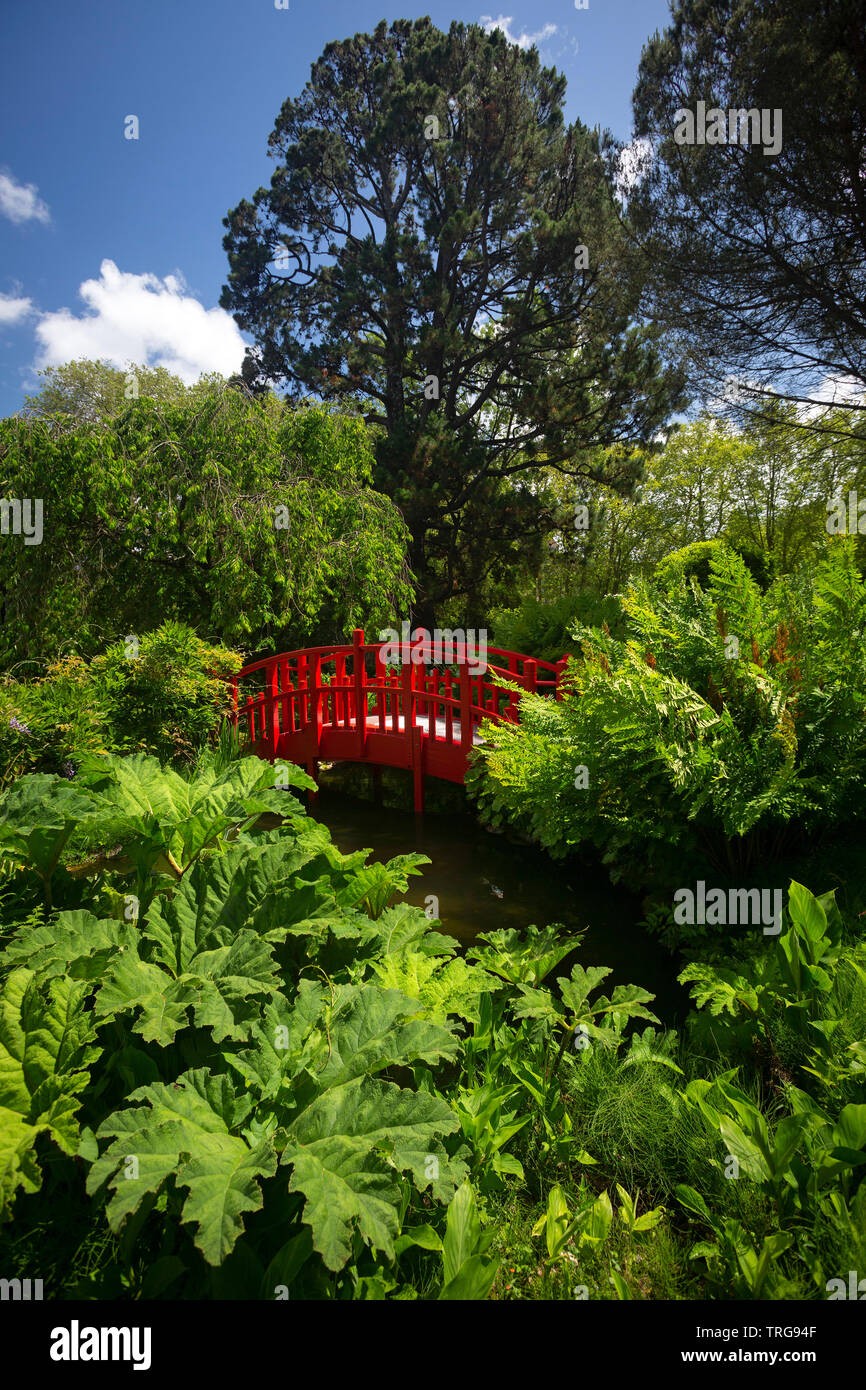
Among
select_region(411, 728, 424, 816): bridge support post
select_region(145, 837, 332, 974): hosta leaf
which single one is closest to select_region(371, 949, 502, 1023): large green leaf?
select_region(145, 837, 332, 974): hosta leaf

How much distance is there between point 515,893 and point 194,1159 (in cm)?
399

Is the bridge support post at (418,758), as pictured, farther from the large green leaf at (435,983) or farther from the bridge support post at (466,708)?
the large green leaf at (435,983)

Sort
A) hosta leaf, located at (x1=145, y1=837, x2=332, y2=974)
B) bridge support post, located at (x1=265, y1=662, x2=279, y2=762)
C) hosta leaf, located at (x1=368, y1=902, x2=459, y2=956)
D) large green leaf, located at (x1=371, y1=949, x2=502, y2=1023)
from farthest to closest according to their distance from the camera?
bridge support post, located at (x1=265, y1=662, x2=279, y2=762)
hosta leaf, located at (x1=368, y1=902, x2=459, y2=956)
large green leaf, located at (x1=371, y1=949, x2=502, y2=1023)
hosta leaf, located at (x1=145, y1=837, x2=332, y2=974)

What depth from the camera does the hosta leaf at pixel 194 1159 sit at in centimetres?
107

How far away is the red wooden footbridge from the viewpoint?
669 cm

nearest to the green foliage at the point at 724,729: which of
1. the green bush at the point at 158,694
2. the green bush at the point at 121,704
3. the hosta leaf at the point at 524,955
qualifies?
the hosta leaf at the point at 524,955

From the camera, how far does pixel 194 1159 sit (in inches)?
45.4

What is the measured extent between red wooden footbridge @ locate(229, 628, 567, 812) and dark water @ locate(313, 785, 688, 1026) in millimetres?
553

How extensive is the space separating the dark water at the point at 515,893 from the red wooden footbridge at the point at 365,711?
553 mm

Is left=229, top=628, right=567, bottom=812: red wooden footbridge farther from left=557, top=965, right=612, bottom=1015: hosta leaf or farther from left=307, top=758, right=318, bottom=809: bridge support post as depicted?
left=557, top=965, right=612, bottom=1015: hosta leaf

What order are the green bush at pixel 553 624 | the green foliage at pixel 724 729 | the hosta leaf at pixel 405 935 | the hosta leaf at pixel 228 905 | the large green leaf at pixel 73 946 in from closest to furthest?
1. the large green leaf at pixel 73 946
2. the hosta leaf at pixel 228 905
3. the hosta leaf at pixel 405 935
4. the green foliage at pixel 724 729
5. the green bush at pixel 553 624

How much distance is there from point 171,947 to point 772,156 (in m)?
9.06

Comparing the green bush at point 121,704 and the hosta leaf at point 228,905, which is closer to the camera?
the hosta leaf at point 228,905

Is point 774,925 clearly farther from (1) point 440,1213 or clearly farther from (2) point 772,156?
(2) point 772,156
